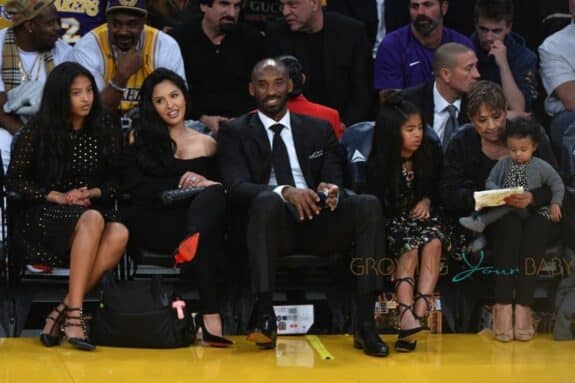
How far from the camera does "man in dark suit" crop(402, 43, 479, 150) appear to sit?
321 inches

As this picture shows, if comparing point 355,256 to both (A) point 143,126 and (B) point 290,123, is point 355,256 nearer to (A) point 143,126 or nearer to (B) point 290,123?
(B) point 290,123

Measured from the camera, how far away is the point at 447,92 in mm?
8211

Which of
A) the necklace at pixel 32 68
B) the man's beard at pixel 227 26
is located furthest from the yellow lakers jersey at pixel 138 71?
the man's beard at pixel 227 26

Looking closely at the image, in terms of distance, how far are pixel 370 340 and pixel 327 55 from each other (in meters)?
Answer: 2.44

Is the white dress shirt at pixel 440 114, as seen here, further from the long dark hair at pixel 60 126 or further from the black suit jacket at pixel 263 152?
the long dark hair at pixel 60 126

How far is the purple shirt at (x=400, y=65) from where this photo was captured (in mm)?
8719

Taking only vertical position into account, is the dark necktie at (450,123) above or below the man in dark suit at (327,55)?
below

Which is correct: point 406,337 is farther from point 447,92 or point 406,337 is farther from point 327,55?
point 327,55

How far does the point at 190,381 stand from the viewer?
647cm

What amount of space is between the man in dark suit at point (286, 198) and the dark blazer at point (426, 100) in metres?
0.83

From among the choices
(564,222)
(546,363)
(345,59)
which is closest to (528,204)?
(564,222)

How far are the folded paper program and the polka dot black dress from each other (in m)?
1.93

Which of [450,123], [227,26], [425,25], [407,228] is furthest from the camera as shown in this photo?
[425,25]

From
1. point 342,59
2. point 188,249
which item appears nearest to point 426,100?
point 342,59
